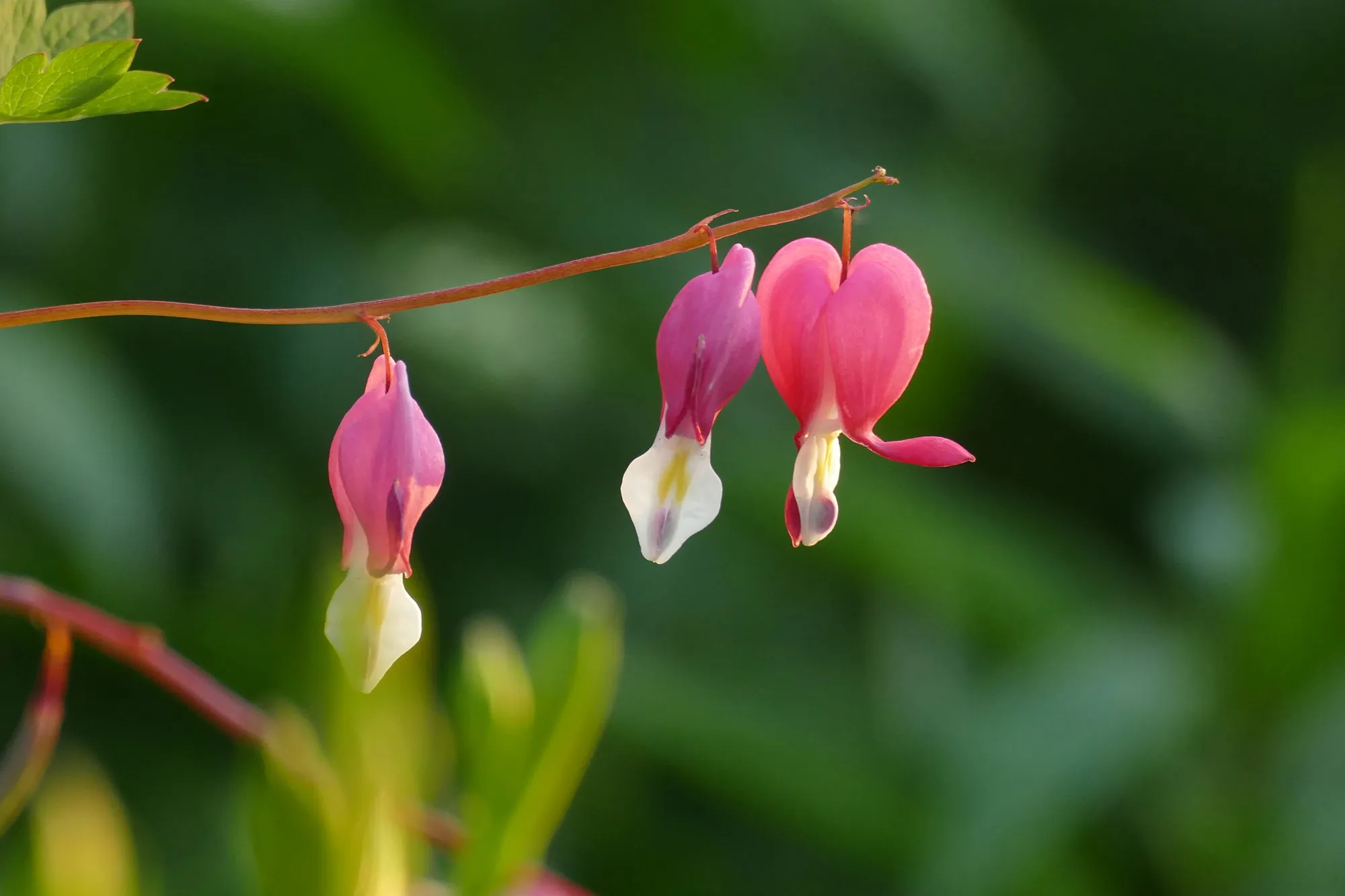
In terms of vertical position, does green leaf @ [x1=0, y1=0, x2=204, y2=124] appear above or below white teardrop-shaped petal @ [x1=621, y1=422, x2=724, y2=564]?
above

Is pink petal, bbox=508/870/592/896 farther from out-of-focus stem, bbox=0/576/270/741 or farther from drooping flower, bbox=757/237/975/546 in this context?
drooping flower, bbox=757/237/975/546

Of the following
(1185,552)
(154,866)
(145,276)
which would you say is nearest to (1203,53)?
(1185,552)

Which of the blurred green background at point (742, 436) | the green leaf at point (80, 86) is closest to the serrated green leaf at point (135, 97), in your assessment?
the green leaf at point (80, 86)

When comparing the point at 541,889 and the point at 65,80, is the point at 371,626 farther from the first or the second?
the point at 541,889

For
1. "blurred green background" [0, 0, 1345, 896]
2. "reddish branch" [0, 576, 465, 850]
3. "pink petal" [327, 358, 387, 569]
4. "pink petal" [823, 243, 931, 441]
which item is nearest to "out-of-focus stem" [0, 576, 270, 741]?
"reddish branch" [0, 576, 465, 850]

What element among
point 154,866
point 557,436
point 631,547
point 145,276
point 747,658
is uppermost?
point 145,276

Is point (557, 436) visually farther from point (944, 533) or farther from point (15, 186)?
point (15, 186)

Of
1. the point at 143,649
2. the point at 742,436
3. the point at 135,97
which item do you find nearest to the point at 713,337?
the point at 135,97

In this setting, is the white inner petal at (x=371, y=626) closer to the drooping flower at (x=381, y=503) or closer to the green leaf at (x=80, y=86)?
the drooping flower at (x=381, y=503)
